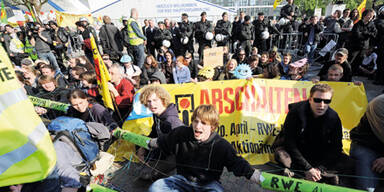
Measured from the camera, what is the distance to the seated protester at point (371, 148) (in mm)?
2250

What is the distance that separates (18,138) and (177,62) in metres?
4.97

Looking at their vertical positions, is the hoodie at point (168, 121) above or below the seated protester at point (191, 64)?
below

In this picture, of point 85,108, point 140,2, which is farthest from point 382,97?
point 140,2

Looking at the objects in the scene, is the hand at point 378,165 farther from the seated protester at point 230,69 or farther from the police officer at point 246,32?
the police officer at point 246,32

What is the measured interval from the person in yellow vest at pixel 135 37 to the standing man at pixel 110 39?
57cm

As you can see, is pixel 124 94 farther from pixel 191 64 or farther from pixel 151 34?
pixel 151 34

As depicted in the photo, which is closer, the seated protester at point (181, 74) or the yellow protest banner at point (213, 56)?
the seated protester at point (181, 74)

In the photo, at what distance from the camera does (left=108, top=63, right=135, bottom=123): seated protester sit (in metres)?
4.08

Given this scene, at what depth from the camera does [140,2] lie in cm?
1983

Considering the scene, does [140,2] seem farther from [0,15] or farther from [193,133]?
[193,133]

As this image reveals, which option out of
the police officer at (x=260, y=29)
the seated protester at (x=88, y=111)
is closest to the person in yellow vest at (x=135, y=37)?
the seated protester at (x=88, y=111)

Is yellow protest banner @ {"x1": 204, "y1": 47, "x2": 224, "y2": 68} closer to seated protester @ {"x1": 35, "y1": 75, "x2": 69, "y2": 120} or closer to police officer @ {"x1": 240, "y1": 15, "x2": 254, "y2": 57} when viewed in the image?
police officer @ {"x1": 240, "y1": 15, "x2": 254, "y2": 57}

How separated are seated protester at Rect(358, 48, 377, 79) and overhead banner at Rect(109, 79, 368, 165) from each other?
4328mm

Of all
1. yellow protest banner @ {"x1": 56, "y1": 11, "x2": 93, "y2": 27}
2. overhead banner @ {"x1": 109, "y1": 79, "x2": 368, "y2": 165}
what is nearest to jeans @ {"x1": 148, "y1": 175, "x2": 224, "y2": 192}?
overhead banner @ {"x1": 109, "y1": 79, "x2": 368, "y2": 165}
